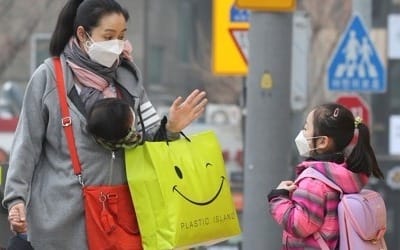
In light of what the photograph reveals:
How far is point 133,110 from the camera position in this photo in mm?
4895

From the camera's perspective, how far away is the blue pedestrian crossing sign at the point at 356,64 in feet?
48.1

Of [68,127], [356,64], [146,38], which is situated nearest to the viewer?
[68,127]

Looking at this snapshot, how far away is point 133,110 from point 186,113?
0.25 meters

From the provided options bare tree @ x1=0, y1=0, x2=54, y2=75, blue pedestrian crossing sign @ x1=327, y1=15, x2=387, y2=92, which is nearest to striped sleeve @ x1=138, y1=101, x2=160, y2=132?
blue pedestrian crossing sign @ x1=327, y1=15, x2=387, y2=92

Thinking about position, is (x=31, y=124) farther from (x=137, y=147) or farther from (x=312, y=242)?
(x=312, y=242)

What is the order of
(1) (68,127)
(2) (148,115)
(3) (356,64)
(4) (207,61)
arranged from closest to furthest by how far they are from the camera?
1. (1) (68,127)
2. (2) (148,115)
3. (3) (356,64)
4. (4) (207,61)

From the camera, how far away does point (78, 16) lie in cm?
495

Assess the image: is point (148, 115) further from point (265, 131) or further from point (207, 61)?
point (207, 61)

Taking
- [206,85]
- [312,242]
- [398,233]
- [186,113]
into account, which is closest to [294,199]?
[312,242]

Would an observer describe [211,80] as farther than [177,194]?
Yes

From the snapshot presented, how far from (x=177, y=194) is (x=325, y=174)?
23.8 inches

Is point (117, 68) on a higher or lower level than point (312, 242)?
higher

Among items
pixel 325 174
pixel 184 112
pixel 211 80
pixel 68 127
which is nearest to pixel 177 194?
pixel 184 112

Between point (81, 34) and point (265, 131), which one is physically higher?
point (81, 34)
